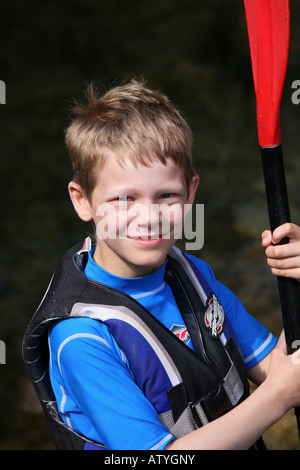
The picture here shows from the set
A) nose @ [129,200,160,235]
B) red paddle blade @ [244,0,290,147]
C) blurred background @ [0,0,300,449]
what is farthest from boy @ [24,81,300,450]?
blurred background @ [0,0,300,449]

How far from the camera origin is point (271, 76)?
90 centimetres

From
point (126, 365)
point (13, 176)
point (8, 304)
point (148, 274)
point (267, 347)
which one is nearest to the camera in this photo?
point (126, 365)

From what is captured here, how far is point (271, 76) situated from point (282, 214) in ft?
0.65

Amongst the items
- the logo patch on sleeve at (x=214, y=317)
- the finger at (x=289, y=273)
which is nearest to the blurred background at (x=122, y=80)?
the logo patch on sleeve at (x=214, y=317)

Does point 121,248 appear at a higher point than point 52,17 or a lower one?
lower

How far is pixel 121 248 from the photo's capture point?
98cm

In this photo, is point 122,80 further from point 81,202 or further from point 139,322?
point 139,322

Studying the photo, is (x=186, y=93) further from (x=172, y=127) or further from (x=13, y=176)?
(x=172, y=127)

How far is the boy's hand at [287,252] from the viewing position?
924mm

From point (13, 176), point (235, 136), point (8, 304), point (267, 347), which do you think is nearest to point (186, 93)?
point (235, 136)

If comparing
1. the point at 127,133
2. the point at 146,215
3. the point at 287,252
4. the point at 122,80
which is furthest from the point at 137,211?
the point at 122,80

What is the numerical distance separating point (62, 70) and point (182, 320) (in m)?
3.61

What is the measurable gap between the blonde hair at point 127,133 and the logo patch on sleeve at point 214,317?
21 cm

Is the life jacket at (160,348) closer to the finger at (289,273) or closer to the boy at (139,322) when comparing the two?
the boy at (139,322)
